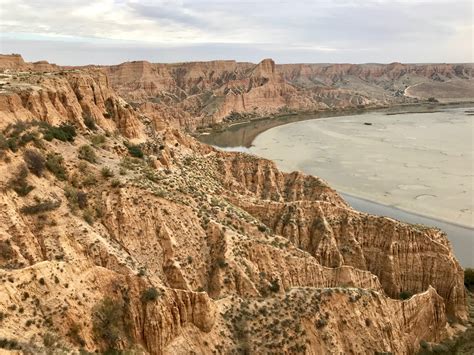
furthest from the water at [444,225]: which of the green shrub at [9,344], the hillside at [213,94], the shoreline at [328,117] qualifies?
the hillside at [213,94]

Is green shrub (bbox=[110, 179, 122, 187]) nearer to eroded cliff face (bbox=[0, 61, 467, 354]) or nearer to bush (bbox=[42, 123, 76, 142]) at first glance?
eroded cliff face (bbox=[0, 61, 467, 354])

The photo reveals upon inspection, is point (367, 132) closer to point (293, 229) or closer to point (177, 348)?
point (293, 229)

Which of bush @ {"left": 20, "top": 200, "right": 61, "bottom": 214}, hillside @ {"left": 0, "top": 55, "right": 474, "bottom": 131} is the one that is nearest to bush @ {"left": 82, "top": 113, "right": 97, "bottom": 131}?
bush @ {"left": 20, "top": 200, "right": 61, "bottom": 214}

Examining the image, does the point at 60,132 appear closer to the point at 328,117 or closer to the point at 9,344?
the point at 9,344

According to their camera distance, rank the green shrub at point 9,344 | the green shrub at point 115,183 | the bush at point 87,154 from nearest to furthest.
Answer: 1. the green shrub at point 9,344
2. the green shrub at point 115,183
3. the bush at point 87,154

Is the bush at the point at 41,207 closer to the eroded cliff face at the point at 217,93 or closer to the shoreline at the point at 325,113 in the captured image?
the shoreline at the point at 325,113

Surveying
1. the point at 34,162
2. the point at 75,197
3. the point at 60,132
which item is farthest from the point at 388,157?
the point at 34,162

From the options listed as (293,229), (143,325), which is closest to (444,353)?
(293,229)
